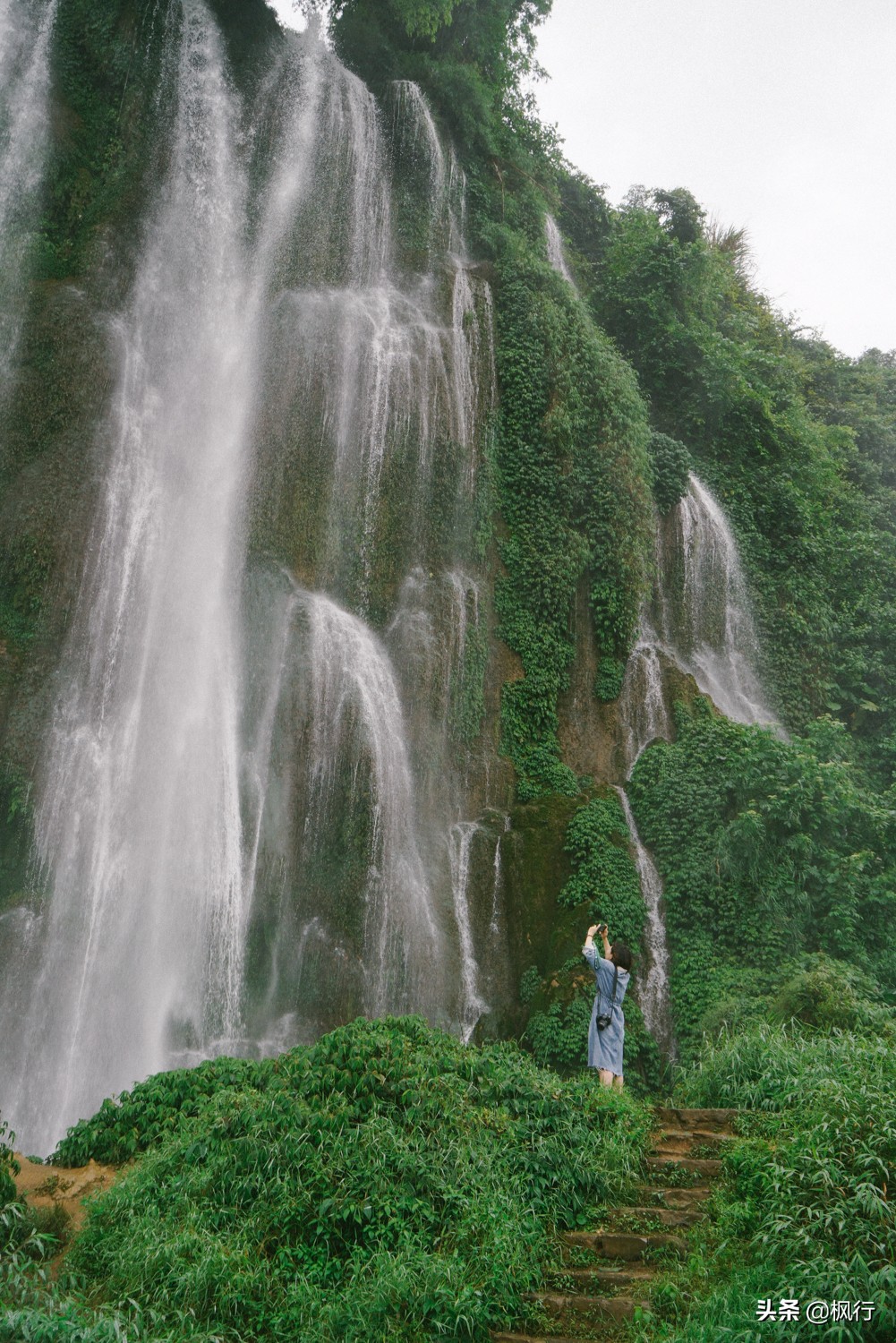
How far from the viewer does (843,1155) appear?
4664 millimetres

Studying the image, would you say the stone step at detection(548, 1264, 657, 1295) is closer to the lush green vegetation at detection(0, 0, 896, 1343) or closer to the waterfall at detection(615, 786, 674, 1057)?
the lush green vegetation at detection(0, 0, 896, 1343)

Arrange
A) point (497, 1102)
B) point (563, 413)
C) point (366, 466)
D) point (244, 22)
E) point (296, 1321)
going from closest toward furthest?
point (296, 1321) < point (497, 1102) < point (366, 466) < point (563, 413) < point (244, 22)

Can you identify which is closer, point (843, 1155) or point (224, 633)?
point (843, 1155)

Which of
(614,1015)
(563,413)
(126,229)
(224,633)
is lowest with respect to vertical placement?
(614,1015)

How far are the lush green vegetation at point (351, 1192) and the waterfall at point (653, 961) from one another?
4419mm

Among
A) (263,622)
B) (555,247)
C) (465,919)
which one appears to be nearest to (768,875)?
(465,919)

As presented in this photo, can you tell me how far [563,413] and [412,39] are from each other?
8591 mm

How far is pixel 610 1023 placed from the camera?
7.05m

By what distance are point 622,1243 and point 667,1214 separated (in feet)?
1.15

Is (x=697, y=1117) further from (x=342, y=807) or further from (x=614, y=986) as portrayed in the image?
(x=342, y=807)

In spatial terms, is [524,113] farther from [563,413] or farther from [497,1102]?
[497,1102]

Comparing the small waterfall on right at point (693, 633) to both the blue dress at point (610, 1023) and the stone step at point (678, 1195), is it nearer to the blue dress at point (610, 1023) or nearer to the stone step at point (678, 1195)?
the blue dress at point (610, 1023)

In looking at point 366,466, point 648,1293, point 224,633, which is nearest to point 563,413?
point 366,466

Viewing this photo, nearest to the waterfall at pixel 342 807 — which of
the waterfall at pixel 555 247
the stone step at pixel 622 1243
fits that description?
the stone step at pixel 622 1243
